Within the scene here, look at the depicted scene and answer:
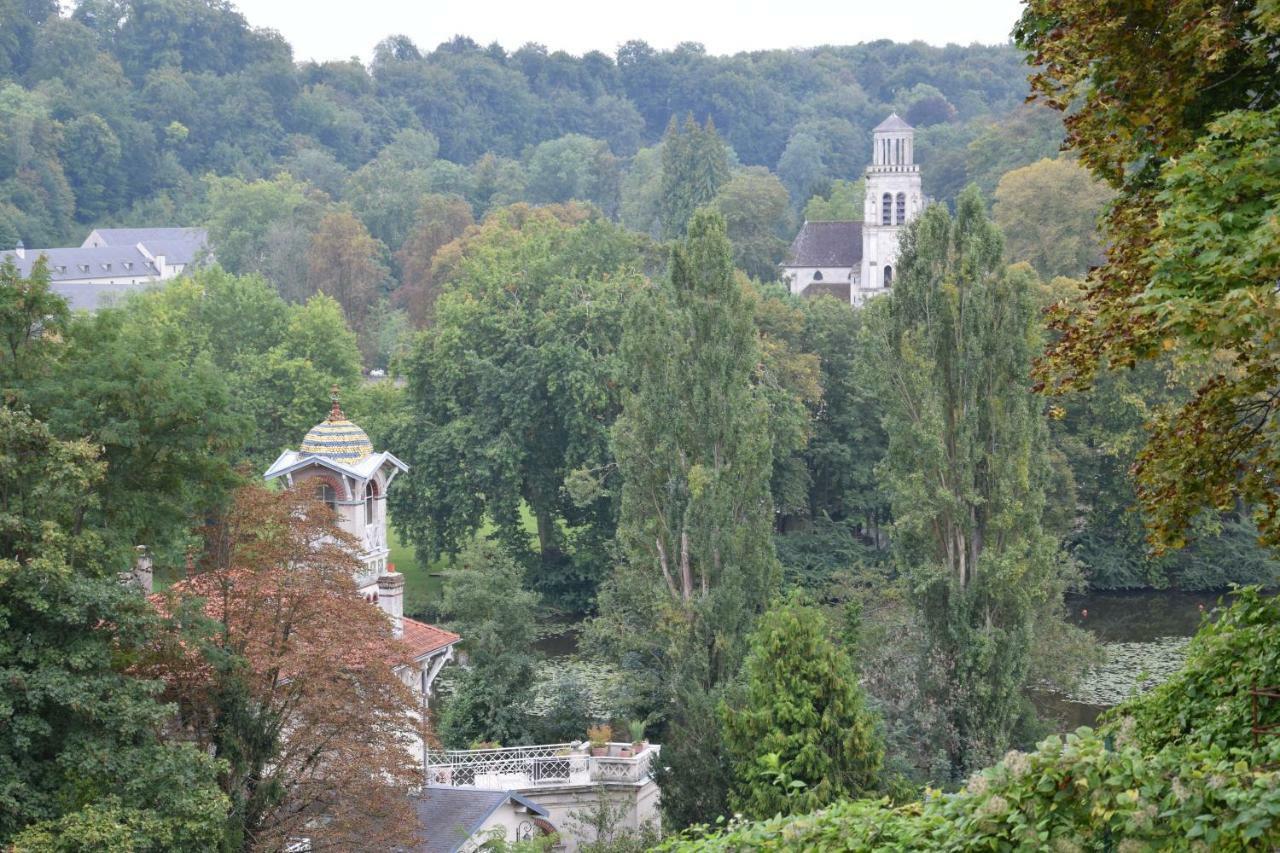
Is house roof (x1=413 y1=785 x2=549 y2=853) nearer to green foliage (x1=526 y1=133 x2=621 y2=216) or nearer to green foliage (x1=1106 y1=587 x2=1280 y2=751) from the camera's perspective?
green foliage (x1=1106 y1=587 x2=1280 y2=751)

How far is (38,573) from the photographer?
50.0 feet

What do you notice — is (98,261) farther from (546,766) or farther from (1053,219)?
(546,766)

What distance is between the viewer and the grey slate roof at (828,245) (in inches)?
3359

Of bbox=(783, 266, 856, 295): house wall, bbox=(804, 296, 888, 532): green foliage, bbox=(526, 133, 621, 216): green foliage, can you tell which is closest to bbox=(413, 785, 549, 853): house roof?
bbox=(804, 296, 888, 532): green foliage

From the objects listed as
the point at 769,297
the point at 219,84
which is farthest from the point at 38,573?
the point at 219,84

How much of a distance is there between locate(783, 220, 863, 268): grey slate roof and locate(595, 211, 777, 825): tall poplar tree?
55.9 m

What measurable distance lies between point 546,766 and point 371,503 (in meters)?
5.21

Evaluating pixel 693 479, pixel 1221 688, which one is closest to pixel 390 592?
pixel 693 479

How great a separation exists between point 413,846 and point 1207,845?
43.4ft

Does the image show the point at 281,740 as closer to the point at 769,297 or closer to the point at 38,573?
the point at 38,573

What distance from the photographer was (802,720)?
2170 centimetres

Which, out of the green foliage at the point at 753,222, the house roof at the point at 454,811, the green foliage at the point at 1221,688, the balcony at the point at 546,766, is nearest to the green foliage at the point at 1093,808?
the green foliage at the point at 1221,688

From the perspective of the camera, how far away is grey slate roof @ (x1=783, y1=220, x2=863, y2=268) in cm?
8531

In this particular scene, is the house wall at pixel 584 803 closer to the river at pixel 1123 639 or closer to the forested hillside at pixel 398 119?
the river at pixel 1123 639
